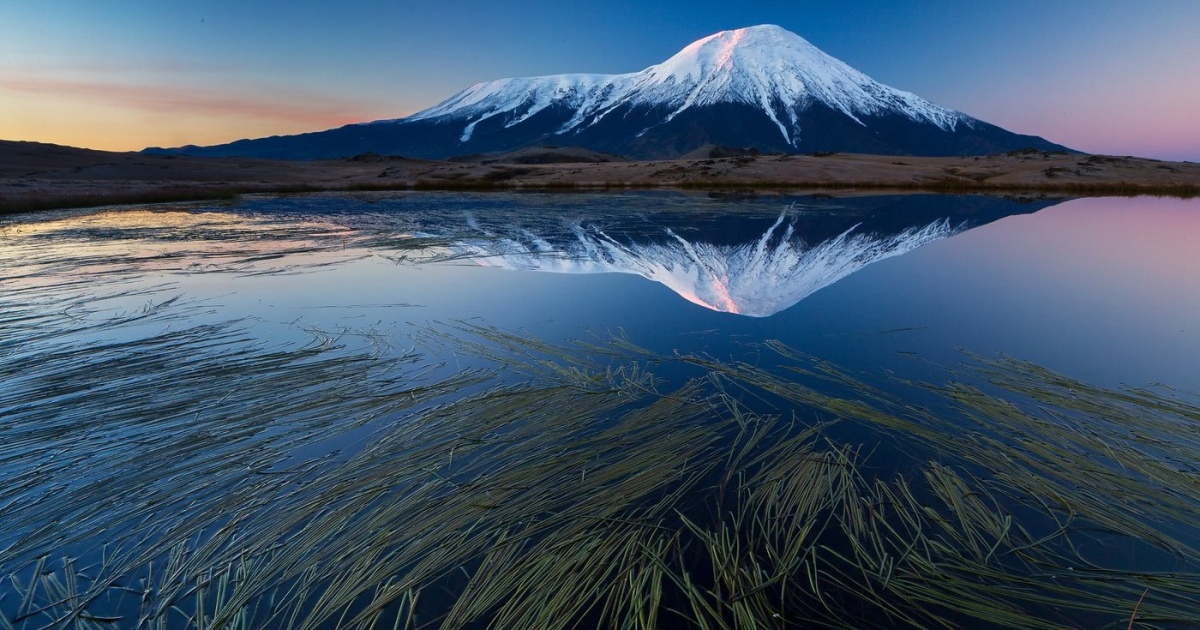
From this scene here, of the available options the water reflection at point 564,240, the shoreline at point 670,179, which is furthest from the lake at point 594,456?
the shoreline at point 670,179

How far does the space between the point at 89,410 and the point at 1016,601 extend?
7958 mm

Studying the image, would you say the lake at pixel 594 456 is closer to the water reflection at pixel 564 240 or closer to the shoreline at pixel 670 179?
the water reflection at pixel 564 240

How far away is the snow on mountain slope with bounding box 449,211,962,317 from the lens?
1042cm

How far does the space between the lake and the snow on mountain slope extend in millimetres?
426

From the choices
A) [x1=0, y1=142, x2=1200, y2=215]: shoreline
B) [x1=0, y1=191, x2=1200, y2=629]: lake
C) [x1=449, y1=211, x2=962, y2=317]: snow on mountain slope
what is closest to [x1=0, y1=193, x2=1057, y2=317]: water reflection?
[x1=449, y1=211, x2=962, y2=317]: snow on mountain slope

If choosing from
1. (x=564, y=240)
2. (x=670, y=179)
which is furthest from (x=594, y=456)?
(x=670, y=179)

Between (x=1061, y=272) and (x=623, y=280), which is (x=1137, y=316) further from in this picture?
(x=623, y=280)

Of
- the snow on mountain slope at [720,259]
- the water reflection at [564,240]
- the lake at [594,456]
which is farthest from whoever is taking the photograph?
the water reflection at [564,240]

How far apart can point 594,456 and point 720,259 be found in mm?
10426

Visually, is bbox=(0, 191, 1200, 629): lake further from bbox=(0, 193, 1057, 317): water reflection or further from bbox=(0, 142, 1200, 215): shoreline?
bbox=(0, 142, 1200, 215): shoreline

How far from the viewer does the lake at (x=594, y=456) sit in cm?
302

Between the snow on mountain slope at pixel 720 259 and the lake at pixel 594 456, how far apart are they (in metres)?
0.43

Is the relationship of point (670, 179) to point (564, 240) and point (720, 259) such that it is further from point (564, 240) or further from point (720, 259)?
point (720, 259)

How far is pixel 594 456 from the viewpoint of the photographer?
4.44m
